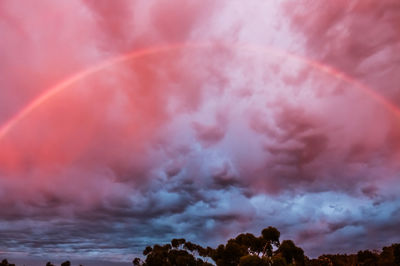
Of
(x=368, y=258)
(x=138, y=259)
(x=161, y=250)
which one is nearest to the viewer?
(x=368, y=258)

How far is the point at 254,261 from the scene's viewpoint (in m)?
44.4

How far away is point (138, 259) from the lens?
91.0m

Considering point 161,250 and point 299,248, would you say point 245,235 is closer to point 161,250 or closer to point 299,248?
point 299,248

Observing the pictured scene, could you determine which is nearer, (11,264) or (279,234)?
(279,234)

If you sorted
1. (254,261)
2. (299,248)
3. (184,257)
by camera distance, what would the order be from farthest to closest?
(184,257), (299,248), (254,261)

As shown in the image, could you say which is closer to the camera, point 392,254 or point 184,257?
point 392,254

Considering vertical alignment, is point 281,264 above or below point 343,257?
below

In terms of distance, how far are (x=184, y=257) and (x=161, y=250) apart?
24.8 ft

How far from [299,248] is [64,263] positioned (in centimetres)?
6762

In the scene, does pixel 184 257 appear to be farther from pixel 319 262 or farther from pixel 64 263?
pixel 64 263

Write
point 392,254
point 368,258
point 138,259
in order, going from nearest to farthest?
point 392,254 < point 368,258 < point 138,259

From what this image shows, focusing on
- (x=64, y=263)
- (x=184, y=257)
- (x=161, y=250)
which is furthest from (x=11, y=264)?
(x=184, y=257)

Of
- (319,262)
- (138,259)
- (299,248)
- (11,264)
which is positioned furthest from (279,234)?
(11,264)

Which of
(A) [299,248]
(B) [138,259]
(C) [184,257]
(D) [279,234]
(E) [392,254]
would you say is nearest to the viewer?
(A) [299,248]
